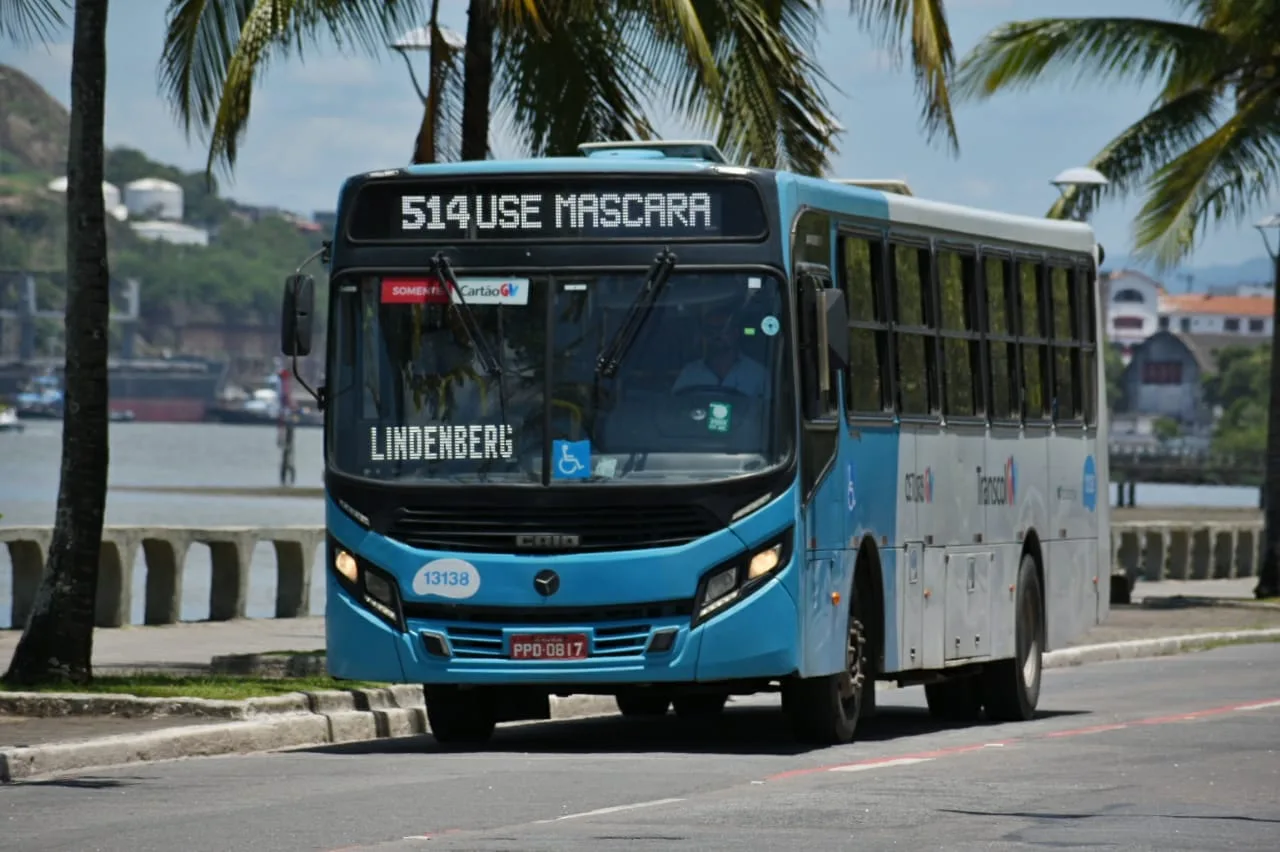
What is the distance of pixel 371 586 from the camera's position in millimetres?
15891

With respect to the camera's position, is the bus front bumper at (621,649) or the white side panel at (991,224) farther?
the white side panel at (991,224)

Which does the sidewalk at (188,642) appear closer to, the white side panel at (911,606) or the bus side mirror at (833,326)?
the white side panel at (911,606)

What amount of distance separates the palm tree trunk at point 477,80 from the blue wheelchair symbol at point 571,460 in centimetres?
684

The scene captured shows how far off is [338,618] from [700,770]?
232cm

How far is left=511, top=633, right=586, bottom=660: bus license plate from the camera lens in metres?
15.5

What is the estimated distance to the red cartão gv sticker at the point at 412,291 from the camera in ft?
52.6

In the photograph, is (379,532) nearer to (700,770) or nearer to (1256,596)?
(700,770)

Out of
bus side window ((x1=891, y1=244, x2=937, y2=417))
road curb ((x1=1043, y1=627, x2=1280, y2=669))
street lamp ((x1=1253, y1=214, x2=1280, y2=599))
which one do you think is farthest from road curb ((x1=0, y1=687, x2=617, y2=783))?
street lamp ((x1=1253, y1=214, x2=1280, y2=599))

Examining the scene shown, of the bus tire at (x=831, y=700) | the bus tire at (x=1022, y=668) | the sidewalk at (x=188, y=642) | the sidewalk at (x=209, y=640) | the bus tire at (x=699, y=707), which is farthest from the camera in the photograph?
the sidewalk at (x=188, y=642)

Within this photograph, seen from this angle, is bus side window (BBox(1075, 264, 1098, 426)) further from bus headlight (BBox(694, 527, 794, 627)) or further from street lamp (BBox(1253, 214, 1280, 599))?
street lamp (BBox(1253, 214, 1280, 599))

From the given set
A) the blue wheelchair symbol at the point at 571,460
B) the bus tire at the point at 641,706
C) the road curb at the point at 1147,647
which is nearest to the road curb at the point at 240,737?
the bus tire at the point at 641,706

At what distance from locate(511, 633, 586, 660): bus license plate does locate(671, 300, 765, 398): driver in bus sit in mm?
1387

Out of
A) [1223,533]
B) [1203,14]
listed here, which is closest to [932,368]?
[1203,14]

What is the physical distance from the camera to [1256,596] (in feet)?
125
